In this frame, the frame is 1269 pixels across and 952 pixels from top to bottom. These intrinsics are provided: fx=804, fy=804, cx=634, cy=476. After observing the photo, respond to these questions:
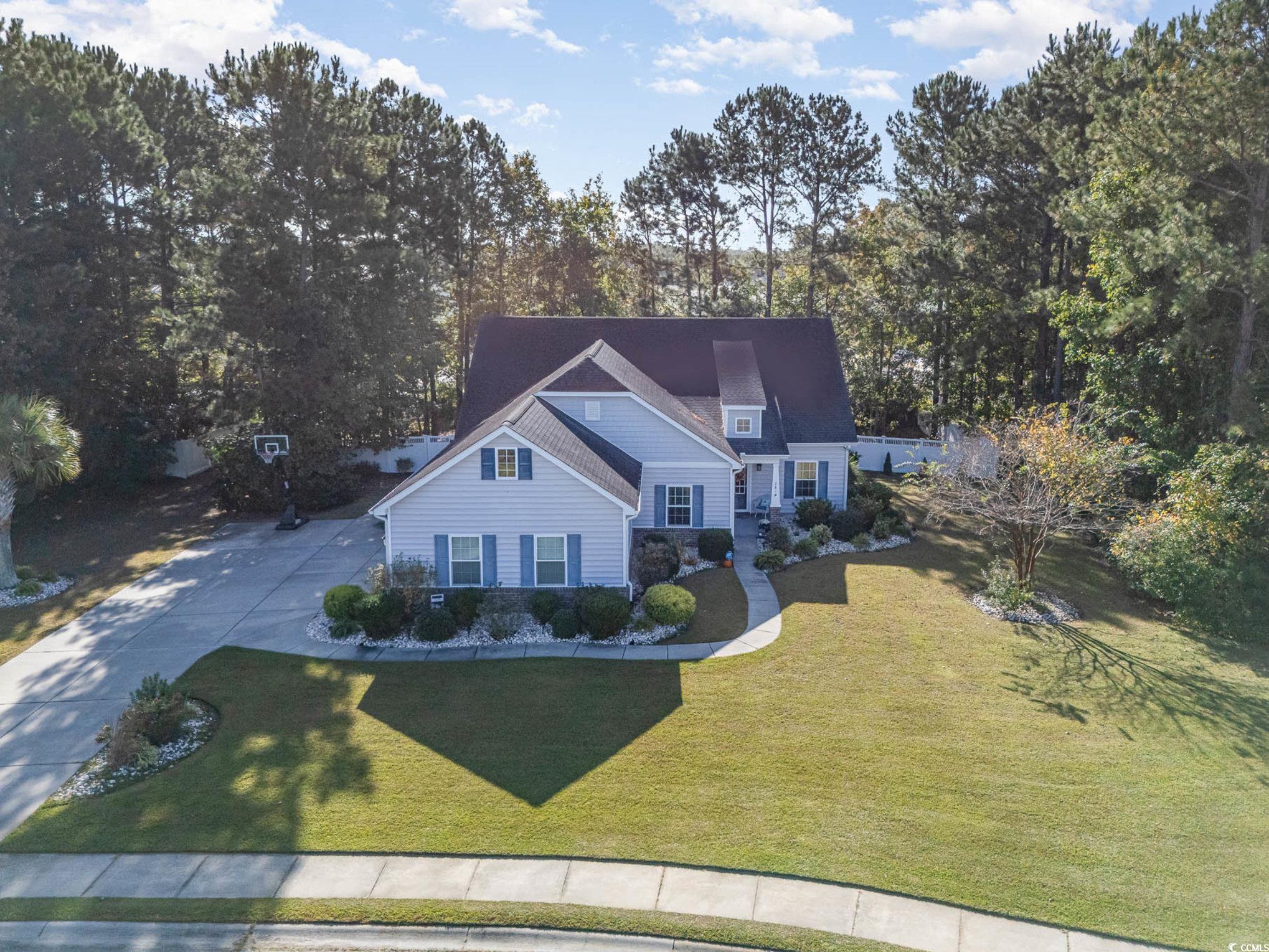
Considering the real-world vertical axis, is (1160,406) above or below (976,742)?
above

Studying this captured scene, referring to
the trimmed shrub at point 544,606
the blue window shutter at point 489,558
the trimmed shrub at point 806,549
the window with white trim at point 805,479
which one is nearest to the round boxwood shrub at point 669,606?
the trimmed shrub at point 544,606

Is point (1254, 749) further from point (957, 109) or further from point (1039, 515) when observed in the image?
point (957, 109)

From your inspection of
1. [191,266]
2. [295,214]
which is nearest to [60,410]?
[191,266]

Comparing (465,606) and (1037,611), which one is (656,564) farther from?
(1037,611)

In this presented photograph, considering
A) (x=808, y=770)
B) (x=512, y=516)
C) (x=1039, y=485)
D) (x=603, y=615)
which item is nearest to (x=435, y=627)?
(x=512, y=516)

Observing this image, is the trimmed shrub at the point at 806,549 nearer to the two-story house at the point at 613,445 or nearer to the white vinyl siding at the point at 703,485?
the two-story house at the point at 613,445

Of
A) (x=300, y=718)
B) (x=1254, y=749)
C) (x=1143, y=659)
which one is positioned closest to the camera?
(x=1254, y=749)
